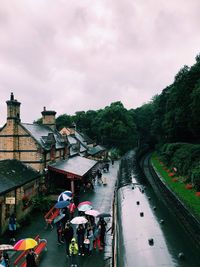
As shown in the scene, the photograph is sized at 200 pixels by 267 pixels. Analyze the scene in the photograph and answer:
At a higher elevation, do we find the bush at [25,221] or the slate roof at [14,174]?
the slate roof at [14,174]

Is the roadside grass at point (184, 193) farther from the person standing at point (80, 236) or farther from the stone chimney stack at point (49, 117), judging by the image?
the stone chimney stack at point (49, 117)

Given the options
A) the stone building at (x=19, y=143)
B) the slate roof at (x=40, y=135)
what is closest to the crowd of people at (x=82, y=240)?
the stone building at (x=19, y=143)

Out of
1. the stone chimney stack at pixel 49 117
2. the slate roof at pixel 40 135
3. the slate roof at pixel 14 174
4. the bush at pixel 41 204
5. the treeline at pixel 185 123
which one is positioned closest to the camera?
the slate roof at pixel 14 174

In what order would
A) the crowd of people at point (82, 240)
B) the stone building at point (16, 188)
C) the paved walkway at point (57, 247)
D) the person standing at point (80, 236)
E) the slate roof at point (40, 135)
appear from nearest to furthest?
the crowd of people at point (82, 240), the paved walkway at point (57, 247), the person standing at point (80, 236), the stone building at point (16, 188), the slate roof at point (40, 135)

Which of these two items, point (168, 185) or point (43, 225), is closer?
point (43, 225)

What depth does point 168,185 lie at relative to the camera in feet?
99.8

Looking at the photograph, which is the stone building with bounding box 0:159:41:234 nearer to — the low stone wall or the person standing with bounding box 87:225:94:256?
the person standing with bounding box 87:225:94:256

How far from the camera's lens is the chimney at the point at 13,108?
2639 centimetres

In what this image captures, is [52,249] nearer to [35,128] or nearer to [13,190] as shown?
[13,190]

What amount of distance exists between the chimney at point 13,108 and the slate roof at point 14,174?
3938mm

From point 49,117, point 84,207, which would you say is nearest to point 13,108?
point 49,117

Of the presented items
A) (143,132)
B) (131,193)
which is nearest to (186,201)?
(131,193)

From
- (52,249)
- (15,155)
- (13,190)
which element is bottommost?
(52,249)

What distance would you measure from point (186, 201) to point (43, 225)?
428 inches
